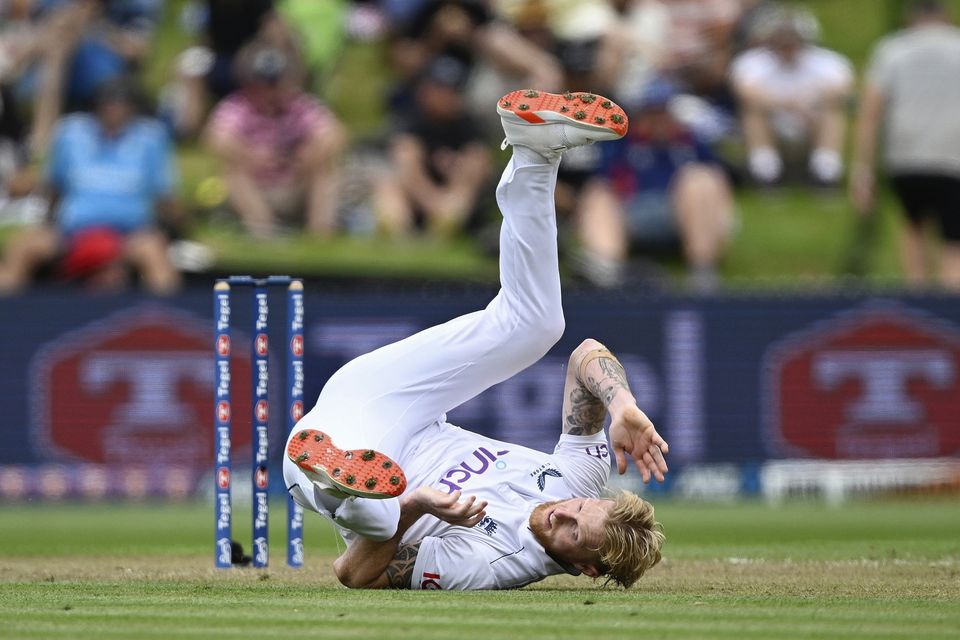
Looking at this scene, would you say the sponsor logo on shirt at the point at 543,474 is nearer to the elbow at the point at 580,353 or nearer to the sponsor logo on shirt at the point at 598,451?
the sponsor logo on shirt at the point at 598,451

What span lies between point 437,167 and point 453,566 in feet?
32.2

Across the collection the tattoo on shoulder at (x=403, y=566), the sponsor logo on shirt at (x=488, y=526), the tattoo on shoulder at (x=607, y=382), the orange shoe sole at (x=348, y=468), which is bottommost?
the tattoo on shoulder at (x=403, y=566)

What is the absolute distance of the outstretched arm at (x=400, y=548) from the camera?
6.39 meters

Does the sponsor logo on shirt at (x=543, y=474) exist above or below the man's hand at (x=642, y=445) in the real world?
below

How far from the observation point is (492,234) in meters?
15.7

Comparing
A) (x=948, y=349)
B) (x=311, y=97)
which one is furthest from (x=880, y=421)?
(x=311, y=97)

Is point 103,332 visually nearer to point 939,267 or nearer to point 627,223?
point 627,223

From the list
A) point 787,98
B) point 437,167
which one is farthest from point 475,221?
point 787,98

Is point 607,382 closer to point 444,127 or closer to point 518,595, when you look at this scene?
point 518,595

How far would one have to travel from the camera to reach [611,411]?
6.46 m

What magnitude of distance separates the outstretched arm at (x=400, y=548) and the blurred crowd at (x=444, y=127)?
836 cm

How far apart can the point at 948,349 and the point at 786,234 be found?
9.63ft

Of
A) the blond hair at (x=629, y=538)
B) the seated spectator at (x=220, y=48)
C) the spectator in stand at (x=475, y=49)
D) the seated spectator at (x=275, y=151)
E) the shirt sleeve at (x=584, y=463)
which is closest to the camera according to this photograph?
the blond hair at (x=629, y=538)

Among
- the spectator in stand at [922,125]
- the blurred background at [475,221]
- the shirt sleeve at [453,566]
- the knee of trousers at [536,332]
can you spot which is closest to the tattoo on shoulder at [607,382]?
the knee of trousers at [536,332]
